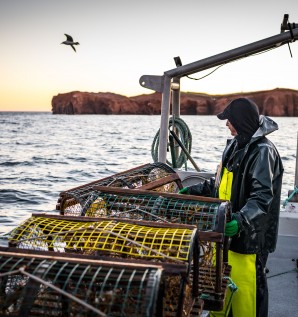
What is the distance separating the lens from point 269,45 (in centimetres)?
670

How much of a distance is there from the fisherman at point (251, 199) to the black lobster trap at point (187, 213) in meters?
0.15

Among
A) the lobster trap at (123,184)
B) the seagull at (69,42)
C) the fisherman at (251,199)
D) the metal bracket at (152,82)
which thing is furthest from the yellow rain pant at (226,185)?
the seagull at (69,42)

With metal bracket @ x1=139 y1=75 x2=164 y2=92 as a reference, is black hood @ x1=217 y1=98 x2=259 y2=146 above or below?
below

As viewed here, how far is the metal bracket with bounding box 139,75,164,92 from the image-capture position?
7.48 meters

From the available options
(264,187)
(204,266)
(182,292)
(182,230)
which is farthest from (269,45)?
(182,292)

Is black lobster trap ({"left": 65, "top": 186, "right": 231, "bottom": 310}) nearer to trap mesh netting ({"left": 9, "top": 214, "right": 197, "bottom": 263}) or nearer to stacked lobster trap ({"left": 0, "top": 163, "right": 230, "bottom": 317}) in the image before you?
stacked lobster trap ({"left": 0, "top": 163, "right": 230, "bottom": 317})

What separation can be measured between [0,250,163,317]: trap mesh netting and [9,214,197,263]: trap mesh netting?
13.7 inches

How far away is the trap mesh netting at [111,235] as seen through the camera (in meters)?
2.89

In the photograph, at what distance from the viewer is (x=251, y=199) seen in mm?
3889

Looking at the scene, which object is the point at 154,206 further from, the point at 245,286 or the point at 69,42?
the point at 69,42

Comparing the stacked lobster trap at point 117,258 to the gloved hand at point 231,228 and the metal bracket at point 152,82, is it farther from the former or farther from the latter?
the metal bracket at point 152,82

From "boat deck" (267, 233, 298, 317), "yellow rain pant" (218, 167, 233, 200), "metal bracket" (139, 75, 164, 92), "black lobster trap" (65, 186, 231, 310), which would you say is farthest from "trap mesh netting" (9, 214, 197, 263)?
"metal bracket" (139, 75, 164, 92)

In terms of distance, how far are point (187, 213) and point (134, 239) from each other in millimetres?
771

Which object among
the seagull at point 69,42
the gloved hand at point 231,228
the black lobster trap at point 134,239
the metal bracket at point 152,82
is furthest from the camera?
the seagull at point 69,42
